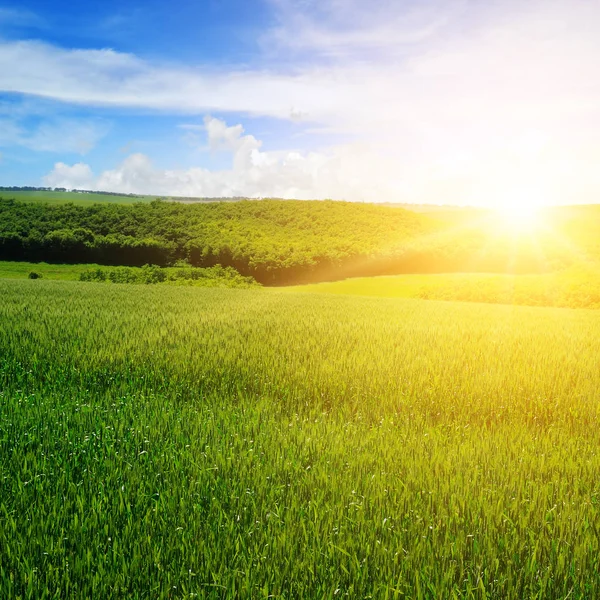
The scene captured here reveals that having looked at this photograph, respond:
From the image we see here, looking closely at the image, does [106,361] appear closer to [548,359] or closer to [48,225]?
[548,359]

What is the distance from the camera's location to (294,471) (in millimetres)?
3822

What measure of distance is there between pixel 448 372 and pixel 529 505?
379cm

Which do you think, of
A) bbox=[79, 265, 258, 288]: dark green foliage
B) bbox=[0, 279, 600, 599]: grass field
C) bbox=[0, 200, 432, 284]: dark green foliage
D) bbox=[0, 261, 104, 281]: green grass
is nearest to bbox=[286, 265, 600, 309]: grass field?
bbox=[0, 200, 432, 284]: dark green foliage

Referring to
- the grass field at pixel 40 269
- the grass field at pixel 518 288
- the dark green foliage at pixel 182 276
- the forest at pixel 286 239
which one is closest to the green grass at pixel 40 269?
the grass field at pixel 40 269

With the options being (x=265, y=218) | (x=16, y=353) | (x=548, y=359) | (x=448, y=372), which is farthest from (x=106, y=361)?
(x=265, y=218)

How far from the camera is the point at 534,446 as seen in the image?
189 inches

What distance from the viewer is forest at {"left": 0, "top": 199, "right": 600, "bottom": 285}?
33688mm

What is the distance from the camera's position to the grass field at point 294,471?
2652 mm

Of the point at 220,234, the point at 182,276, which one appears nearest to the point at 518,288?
the point at 182,276

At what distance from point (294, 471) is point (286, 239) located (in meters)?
40.4

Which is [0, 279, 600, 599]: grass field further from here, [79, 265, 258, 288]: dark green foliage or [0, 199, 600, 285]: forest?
[79, 265, 258, 288]: dark green foliage

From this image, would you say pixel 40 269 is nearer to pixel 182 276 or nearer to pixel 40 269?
pixel 40 269

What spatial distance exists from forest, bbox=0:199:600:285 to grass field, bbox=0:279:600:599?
26.6 metres

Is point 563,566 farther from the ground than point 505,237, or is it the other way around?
point 505,237
